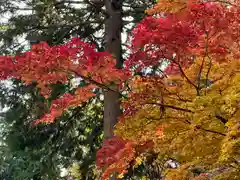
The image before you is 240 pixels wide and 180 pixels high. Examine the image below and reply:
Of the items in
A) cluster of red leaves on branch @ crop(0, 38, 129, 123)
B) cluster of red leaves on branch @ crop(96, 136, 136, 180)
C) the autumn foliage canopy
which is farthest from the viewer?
cluster of red leaves on branch @ crop(96, 136, 136, 180)

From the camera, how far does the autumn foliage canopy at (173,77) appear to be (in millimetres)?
3367

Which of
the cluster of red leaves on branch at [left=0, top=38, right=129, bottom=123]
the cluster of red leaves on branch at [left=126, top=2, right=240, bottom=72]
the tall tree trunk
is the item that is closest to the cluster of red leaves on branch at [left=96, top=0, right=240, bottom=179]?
the cluster of red leaves on branch at [left=126, top=2, right=240, bottom=72]

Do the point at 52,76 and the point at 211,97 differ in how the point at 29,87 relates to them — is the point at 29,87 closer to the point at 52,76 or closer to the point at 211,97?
the point at 52,76

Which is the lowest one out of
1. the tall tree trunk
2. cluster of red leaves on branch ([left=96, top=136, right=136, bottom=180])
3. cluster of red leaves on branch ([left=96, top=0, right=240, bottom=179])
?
cluster of red leaves on branch ([left=96, top=136, right=136, bottom=180])

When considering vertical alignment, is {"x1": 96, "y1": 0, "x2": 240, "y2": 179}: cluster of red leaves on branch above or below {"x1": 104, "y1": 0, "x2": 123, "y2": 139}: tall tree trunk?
below

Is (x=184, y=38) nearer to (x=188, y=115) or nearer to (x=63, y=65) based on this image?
(x=188, y=115)

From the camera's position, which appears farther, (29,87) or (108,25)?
(29,87)

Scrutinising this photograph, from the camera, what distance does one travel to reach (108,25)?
7301 mm

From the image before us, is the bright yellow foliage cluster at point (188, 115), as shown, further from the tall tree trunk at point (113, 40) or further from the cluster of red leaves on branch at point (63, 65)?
the tall tree trunk at point (113, 40)

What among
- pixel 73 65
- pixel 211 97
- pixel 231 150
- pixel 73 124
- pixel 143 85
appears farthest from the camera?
pixel 73 124

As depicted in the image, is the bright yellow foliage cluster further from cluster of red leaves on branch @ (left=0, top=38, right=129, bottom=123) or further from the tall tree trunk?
the tall tree trunk

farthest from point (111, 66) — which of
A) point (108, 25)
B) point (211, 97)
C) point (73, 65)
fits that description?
point (108, 25)

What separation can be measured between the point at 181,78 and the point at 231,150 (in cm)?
146

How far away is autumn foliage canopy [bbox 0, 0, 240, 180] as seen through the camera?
337 cm
